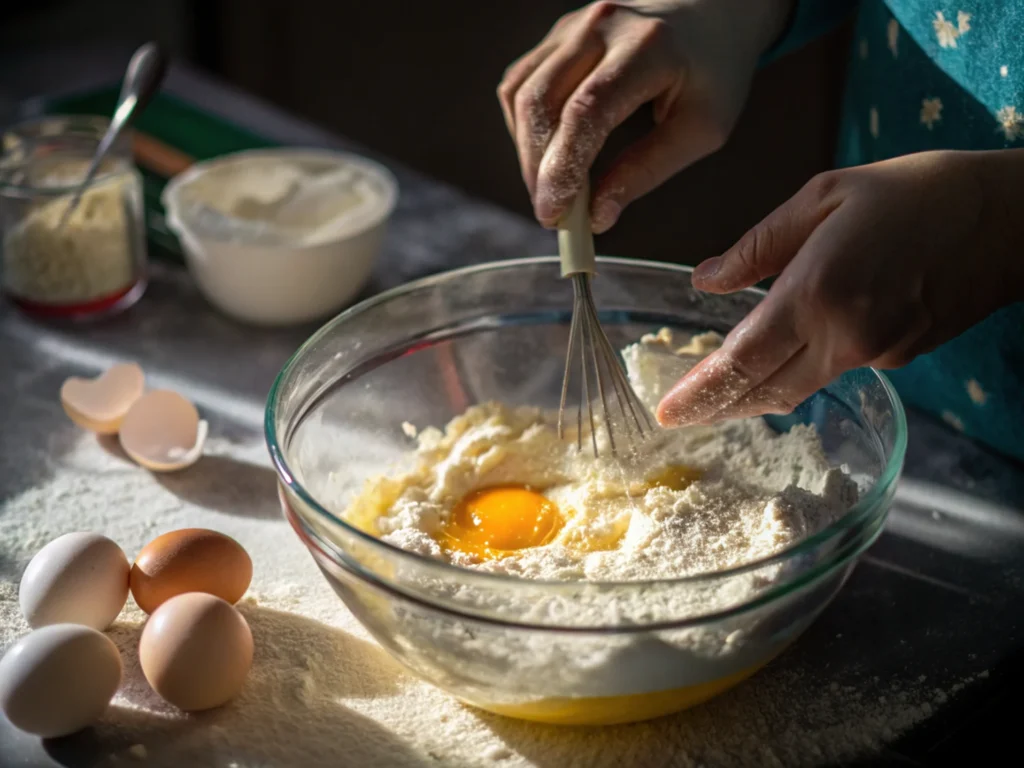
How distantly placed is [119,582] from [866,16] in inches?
42.3

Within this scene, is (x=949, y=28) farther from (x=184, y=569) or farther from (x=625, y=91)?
(x=184, y=569)

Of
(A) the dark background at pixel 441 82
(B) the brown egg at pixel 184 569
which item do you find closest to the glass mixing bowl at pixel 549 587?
(B) the brown egg at pixel 184 569

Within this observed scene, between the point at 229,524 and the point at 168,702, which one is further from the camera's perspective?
the point at 229,524

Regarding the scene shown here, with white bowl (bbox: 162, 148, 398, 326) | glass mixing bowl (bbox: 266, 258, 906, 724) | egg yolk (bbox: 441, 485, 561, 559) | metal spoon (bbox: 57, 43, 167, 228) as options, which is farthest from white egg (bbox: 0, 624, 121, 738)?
metal spoon (bbox: 57, 43, 167, 228)

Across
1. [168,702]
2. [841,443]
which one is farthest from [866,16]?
[168,702]

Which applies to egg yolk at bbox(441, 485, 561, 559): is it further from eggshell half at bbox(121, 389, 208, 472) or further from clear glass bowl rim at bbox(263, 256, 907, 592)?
eggshell half at bbox(121, 389, 208, 472)

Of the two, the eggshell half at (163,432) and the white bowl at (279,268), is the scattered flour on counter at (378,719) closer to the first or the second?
the eggshell half at (163,432)

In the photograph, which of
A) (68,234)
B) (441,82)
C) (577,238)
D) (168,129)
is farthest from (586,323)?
(441,82)

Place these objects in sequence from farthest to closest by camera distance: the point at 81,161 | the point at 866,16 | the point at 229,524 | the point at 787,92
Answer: the point at 787,92 → the point at 81,161 → the point at 866,16 → the point at 229,524

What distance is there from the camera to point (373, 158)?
209cm

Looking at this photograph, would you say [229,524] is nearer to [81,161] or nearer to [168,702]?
[168,702]

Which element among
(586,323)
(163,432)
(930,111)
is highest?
(930,111)

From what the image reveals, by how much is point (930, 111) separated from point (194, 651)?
0.98 meters

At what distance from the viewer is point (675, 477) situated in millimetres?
1123
